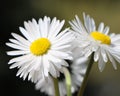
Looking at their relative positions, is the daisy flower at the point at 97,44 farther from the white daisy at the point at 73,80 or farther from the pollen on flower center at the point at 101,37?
the white daisy at the point at 73,80

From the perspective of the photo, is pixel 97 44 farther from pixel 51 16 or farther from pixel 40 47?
pixel 51 16

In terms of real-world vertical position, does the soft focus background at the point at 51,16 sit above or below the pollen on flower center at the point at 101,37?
above

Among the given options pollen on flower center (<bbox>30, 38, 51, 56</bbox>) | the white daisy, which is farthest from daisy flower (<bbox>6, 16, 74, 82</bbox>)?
the white daisy

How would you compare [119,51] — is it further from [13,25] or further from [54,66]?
[13,25]

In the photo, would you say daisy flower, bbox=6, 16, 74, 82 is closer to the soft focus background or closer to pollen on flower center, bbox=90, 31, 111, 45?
pollen on flower center, bbox=90, 31, 111, 45

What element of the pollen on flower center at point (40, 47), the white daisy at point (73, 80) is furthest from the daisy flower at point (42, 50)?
the white daisy at point (73, 80)
